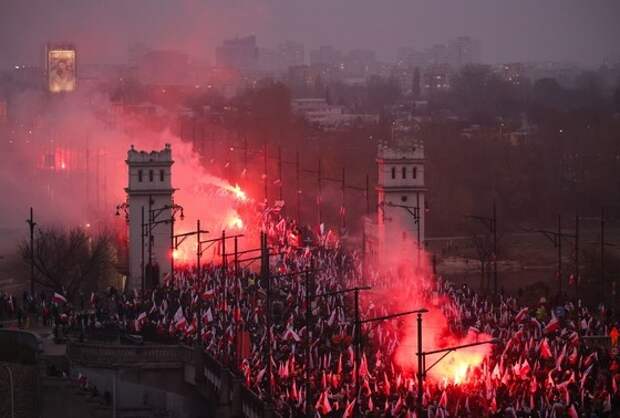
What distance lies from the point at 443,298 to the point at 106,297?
10.2 m

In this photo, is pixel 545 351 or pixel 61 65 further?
pixel 61 65

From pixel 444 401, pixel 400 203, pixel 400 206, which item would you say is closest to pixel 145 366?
pixel 444 401

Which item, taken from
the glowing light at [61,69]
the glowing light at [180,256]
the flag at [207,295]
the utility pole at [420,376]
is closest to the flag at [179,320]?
the flag at [207,295]

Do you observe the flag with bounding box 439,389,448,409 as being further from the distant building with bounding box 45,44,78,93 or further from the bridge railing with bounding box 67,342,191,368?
the distant building with bounding box 45,44,78,93

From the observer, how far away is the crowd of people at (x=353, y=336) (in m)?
29.2

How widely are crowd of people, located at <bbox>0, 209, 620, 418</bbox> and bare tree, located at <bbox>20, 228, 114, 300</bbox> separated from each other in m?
1.16

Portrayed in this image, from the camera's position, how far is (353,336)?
3434 centimetres

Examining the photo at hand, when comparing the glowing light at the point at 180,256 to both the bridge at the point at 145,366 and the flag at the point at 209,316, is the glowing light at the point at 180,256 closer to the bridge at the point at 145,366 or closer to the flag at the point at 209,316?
the flag at the point at 209,316

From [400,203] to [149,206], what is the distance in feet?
27.0

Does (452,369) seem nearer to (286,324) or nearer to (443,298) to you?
(286,324)

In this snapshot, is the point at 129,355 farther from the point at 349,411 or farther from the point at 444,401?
the point at 444,401

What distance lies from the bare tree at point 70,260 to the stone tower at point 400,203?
912 cm

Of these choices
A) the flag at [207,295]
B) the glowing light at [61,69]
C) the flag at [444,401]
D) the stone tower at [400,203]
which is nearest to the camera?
the flag at [444,401]

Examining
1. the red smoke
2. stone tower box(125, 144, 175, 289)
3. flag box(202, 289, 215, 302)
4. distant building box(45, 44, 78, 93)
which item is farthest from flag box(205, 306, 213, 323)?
distant building box(45, 44, 78, 93)
